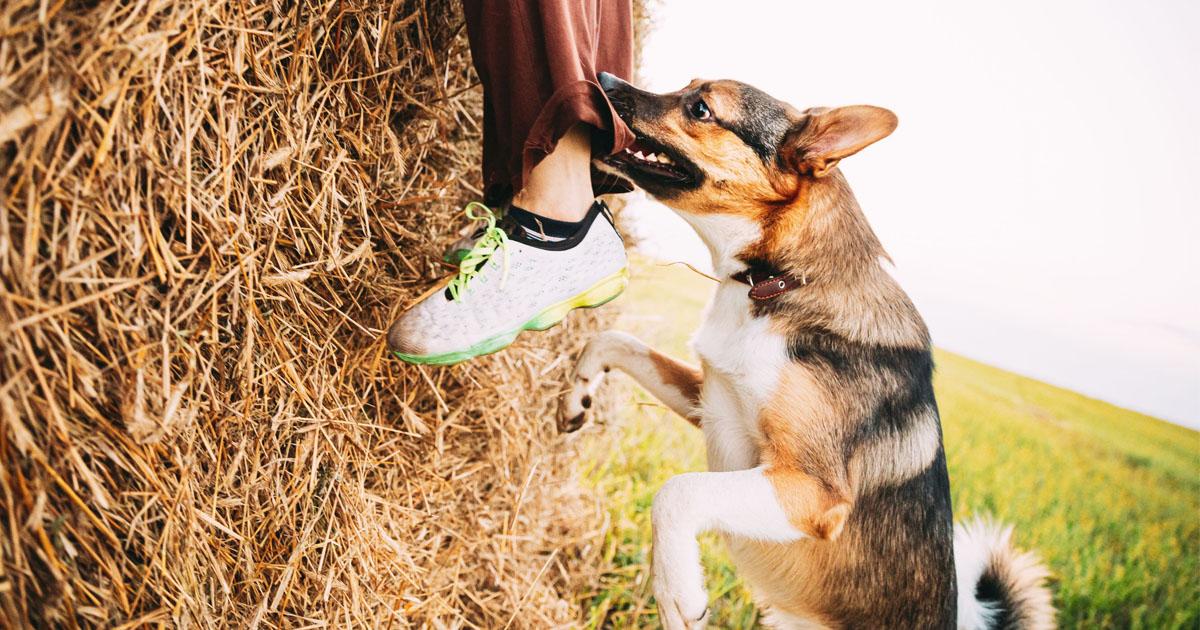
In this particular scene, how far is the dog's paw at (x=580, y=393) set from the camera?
8.18ft

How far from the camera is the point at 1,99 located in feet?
3.54

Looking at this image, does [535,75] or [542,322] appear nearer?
[535,75]

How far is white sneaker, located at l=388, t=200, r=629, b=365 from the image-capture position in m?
1.75

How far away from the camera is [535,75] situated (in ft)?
5.52

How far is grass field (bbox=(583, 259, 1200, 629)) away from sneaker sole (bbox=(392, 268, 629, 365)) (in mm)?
731

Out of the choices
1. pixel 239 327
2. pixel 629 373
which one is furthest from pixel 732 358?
pixel 239 327

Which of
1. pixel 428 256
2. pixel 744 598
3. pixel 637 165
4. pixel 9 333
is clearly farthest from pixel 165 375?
pixel 744 598

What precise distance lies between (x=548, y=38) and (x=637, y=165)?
735 millimetres

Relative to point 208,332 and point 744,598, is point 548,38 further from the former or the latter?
point 744,598

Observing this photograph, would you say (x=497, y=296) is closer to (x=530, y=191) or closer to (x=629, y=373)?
(x=530, y=191)

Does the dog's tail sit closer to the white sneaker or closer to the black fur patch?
the black fur patch

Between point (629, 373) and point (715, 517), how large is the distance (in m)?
0.88

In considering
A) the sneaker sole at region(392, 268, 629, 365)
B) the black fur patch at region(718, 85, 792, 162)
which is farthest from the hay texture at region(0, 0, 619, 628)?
the black fur patch at region(718, 85, 792, 162)

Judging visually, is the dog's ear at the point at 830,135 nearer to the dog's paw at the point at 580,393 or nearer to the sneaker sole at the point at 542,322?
the sneaker sole at the point at 542,322
